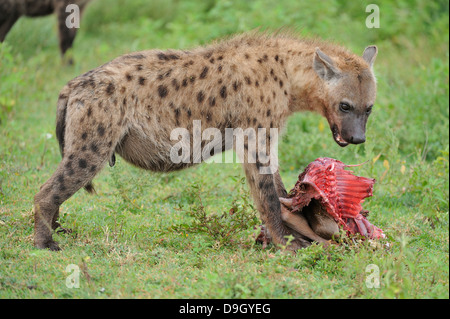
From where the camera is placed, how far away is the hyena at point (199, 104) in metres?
4.60

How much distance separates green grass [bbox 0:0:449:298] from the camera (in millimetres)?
4016

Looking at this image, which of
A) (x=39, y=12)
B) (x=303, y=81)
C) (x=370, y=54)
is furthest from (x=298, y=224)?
(x=39, y=12)

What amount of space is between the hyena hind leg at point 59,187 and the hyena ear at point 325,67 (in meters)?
1.65

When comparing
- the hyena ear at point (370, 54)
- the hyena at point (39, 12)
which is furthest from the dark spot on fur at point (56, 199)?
the hyena at point (39, 12)

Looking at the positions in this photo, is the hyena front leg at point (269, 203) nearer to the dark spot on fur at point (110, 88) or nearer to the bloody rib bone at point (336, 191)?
the bloody rib bone at point (336, 191)

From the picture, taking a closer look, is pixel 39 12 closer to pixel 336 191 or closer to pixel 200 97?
pixel 200 97

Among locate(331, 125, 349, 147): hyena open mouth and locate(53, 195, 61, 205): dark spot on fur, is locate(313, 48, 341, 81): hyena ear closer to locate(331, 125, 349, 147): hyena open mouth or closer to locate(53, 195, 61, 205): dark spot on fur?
locate(331, 125, 349, 147): hyena open mouth

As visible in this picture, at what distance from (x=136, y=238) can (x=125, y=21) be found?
27.6 feet

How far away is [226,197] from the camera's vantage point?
6.18 m

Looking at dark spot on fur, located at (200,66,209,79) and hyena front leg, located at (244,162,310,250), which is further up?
dark spot on fur, located at (200,66,209,79)

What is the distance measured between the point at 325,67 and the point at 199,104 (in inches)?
37.5

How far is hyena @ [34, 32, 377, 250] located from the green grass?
292mm

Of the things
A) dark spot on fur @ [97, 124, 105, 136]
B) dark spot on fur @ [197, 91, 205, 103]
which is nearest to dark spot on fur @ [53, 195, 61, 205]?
dark spot on fur @ [97, 124, 105, 136]
